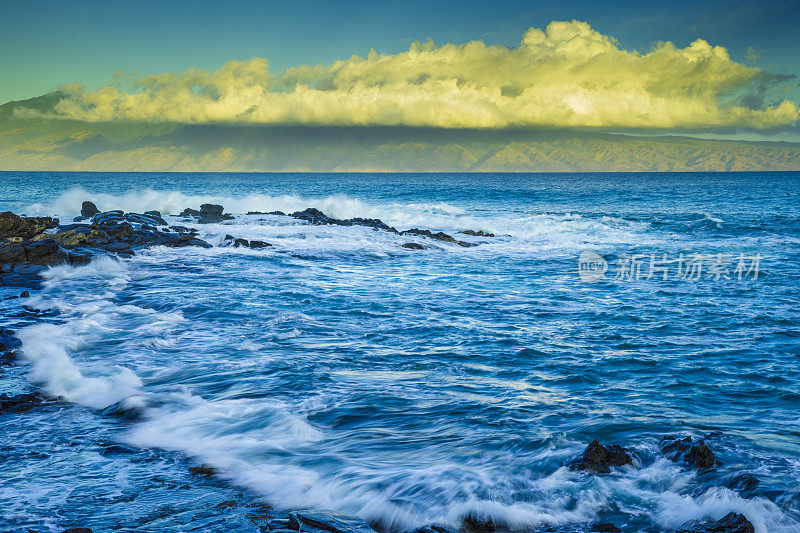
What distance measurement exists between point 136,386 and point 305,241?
67.6 feet

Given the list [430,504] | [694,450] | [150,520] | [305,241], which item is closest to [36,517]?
[150,520]

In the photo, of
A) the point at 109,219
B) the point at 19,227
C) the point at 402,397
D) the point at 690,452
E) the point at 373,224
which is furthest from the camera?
the point at 373,224

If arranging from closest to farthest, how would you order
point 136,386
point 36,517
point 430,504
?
point 36,517 < point 430,504 < point 136,386

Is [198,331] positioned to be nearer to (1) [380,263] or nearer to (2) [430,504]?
(2) [430,504]

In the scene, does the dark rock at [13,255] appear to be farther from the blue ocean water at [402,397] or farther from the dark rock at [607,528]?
the dark rock at [607,528]

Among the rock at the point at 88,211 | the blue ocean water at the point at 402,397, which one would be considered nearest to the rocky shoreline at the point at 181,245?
the rock at the point at 88,211

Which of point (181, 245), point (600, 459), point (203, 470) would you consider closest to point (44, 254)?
point (181, 245)

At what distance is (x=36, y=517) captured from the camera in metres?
4.64

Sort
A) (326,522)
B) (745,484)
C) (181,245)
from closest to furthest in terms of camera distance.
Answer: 1. (326,522)
2. (745,484)
3. (181,245)

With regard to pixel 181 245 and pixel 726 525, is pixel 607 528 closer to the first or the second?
pixel 726 525

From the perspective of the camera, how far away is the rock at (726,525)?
15.0 ft

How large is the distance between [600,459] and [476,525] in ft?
5.54

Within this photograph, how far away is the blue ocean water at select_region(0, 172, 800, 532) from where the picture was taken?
16.9 feet

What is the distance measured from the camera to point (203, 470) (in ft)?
18.7
